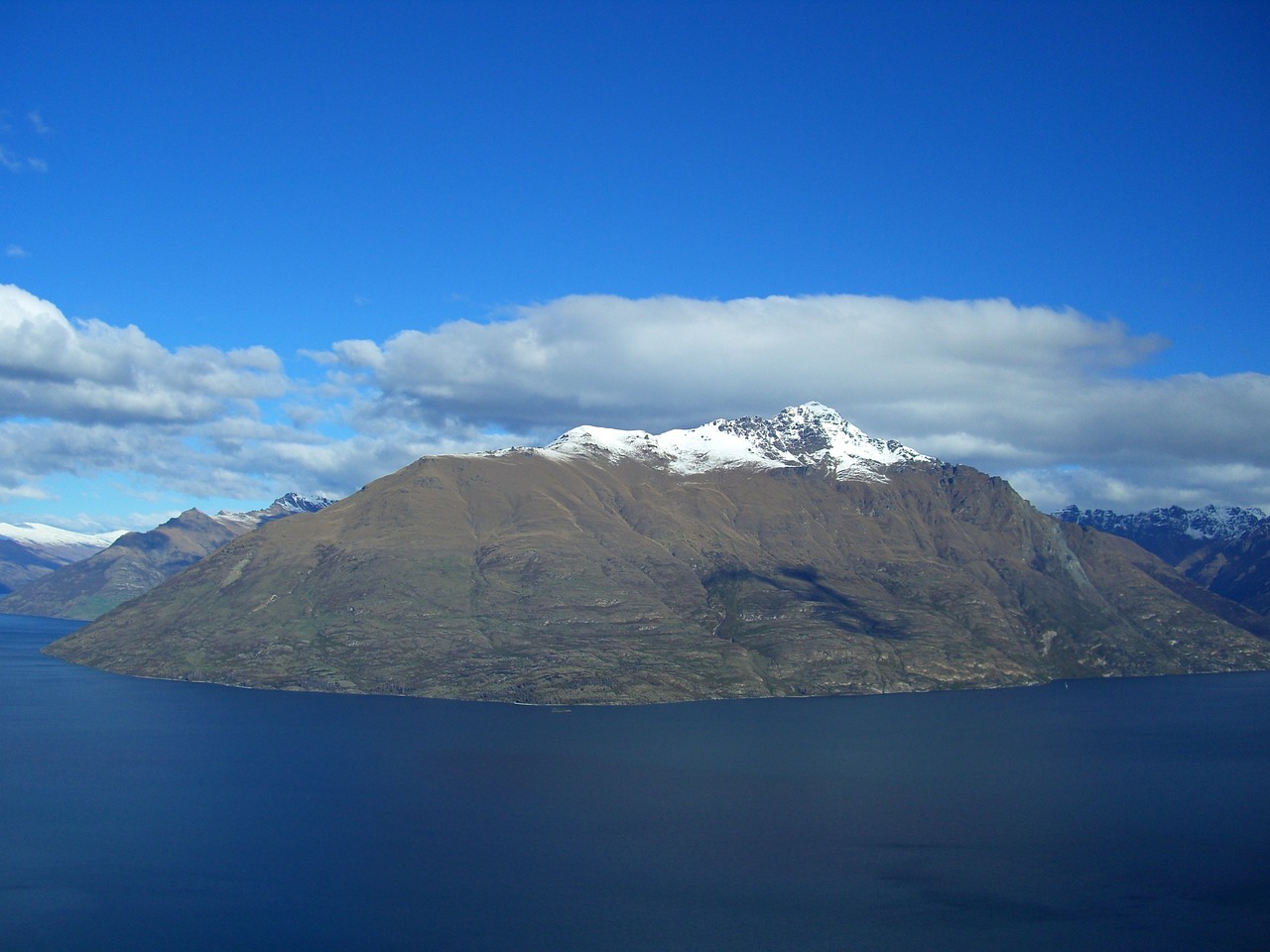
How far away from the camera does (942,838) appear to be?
144 m

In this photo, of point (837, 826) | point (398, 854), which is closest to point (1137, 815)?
point (837, 826)

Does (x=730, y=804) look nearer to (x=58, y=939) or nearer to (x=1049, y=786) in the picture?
(x=1049, y=786)

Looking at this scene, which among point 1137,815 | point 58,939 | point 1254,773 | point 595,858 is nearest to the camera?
point 58,939

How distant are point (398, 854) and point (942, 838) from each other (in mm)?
69956

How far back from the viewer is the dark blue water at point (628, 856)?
366ft

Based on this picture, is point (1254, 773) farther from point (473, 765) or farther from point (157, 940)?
point (157, 940)

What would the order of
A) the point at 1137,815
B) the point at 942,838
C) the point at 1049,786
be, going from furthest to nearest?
the point at 1049,786, the point at 1137,815, the point at 942,838

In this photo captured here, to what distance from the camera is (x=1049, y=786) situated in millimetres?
180375

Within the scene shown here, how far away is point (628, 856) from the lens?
447 feet

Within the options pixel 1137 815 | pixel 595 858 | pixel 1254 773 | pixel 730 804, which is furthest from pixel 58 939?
pixel 1254 773

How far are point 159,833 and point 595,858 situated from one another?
197 ft

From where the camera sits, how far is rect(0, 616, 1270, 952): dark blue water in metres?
112

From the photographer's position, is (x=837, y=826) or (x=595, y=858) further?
(x=837, y=826)

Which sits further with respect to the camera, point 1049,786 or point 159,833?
point 1049,786
